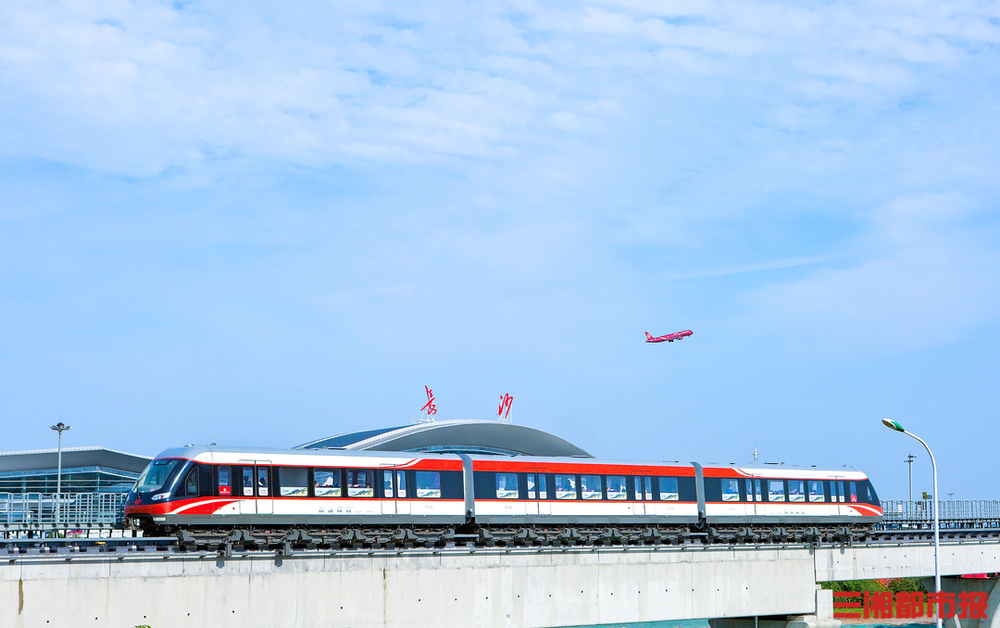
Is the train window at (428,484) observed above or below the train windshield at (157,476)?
below

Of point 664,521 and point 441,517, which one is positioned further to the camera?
point 664,521

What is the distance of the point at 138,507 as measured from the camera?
29953 mm

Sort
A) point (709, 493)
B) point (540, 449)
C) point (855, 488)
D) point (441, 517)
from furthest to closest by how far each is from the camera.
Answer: point (540, 449), point (855, 488), point (709, 493), point (441, 517)

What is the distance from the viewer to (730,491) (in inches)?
1679

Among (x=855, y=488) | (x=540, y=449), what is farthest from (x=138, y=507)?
(x=540, y=449)

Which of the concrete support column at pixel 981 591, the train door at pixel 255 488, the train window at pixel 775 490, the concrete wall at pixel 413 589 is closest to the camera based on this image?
the concrete wall at pixel 413 589

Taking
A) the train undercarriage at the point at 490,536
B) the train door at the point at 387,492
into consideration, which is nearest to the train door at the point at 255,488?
the train undercarriage at the point at 490,536

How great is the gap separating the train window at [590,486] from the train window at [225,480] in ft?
46.0

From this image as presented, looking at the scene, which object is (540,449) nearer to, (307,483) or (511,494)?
(511,494)

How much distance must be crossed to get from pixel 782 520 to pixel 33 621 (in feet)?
100

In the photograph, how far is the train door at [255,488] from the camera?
30.6m

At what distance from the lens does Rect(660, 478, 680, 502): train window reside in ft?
134

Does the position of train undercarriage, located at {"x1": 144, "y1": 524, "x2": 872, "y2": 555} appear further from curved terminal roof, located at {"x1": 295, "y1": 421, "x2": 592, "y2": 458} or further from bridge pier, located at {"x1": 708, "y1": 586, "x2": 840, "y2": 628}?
curved terminal roof, located at {"x1": 295, "y1": 421, "x2": 592, "y2": 458}

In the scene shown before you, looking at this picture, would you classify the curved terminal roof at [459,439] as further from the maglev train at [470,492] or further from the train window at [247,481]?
the train window at [247,481]
